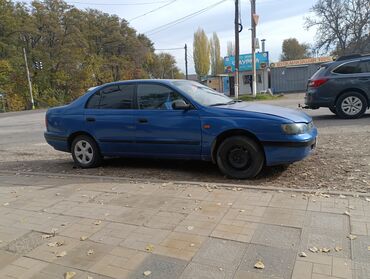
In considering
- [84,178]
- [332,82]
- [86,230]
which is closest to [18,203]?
[84,178]

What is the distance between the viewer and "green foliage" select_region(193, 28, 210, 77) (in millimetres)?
80375

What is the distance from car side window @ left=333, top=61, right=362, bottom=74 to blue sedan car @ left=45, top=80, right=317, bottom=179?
18.6 feet

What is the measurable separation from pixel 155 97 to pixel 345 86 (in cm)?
656

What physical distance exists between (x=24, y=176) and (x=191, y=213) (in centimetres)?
373

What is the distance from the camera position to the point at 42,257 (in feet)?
11.1

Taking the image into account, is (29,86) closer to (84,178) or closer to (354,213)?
(84,178)

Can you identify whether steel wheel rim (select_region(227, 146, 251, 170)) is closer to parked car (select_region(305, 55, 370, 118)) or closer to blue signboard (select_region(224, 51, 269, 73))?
parked car (select_region(305, 55, 370, 118))

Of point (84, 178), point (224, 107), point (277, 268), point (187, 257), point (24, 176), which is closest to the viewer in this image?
point (277, 268)

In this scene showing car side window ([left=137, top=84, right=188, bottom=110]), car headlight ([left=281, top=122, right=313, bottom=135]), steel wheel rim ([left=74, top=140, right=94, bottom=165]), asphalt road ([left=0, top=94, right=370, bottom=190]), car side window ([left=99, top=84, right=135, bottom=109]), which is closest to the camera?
car headlight ([left=281, top=122, right=313, bottom=135])

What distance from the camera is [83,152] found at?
A: 6.76 metres

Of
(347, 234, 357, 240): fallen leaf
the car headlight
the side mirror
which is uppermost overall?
the side mirror

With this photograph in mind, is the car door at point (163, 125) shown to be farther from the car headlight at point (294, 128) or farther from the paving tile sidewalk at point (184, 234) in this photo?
the car headlight at point (294, 128)

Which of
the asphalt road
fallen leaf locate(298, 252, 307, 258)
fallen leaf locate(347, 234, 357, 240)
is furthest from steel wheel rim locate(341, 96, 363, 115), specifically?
fallen leaf locate(298, 252, 307, 258)

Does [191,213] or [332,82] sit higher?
[332,82]
